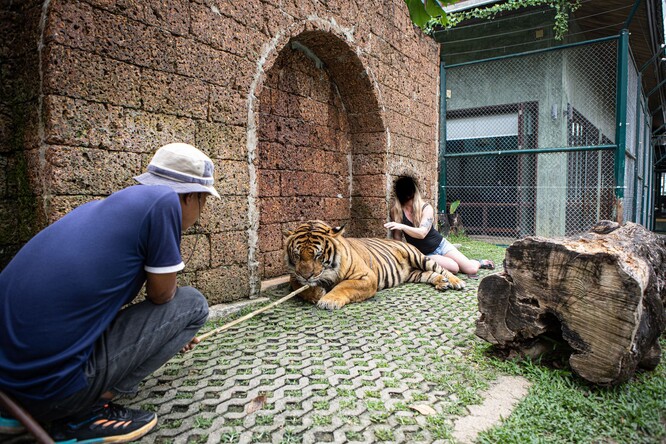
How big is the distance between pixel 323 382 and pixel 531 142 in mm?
8533

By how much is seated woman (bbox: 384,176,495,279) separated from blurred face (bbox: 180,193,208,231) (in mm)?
3539

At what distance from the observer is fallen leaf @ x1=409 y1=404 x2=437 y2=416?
7.33ft

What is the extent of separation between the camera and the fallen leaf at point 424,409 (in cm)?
224

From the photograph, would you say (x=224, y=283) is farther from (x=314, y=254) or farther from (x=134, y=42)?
(x=134, y=42)

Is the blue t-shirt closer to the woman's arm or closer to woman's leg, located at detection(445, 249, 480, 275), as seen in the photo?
the woman's arm

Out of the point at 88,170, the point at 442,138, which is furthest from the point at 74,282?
the point at 442,138

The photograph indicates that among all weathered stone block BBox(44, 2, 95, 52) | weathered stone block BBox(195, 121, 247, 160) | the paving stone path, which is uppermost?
weathered stone block BBox(44, 2, 95, 52)

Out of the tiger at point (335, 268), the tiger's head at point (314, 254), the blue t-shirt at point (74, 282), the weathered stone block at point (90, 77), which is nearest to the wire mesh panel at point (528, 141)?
the tiger at point (335, 268)

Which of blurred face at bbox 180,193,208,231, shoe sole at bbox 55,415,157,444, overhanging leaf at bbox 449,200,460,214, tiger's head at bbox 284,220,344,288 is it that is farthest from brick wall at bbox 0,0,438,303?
overhanging leaf at bbox 449,200,460,214

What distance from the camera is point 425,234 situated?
5629 mm

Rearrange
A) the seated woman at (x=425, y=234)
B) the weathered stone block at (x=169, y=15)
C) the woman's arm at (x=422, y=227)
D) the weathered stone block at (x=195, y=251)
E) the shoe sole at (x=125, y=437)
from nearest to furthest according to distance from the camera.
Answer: the shoe sole at (x=125, y=437)
the weathered stone block at (x=169, y=15)
the weathered stone block at (x=195, y=251)
the woman's arm at (x=422, y=227)
the seated woman at (x=425, y=234)

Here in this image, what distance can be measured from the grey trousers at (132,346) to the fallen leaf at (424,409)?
1.26 metres

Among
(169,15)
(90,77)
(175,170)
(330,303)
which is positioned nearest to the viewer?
(175,170)

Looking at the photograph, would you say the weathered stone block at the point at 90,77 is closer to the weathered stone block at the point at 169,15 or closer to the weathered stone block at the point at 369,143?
the weathered stone block at the point at 169,15
